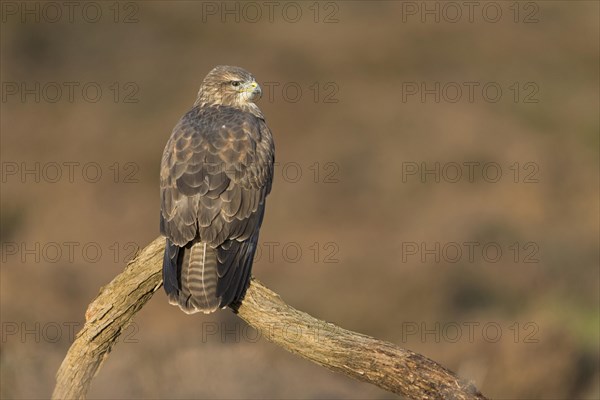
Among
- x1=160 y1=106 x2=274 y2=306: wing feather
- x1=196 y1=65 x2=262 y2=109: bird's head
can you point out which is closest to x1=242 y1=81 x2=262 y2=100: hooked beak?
x1=196 y1=65 x2=262 y2=109: bird's head

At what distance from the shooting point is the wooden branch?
838cm

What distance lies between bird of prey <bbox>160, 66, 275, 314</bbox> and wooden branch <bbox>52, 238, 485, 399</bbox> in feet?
0.73

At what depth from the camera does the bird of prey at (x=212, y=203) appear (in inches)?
364

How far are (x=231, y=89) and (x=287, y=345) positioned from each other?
334 cm

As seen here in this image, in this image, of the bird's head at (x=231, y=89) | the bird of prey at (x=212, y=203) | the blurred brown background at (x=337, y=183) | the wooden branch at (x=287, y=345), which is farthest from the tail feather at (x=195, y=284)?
the blurred brown background at (x=337, y=183)

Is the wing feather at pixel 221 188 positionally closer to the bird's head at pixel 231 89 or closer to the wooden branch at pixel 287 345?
the wooden branch at pixel 287 345

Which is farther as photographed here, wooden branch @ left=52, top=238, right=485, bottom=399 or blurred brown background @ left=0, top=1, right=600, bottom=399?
blurred brown background @ left=0, top=1, right=600, bottom=399

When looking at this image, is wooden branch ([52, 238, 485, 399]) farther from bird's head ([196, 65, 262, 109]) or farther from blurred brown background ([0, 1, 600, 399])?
blurred brown background ([0, 1, 600, 399])

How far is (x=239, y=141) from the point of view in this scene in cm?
1024

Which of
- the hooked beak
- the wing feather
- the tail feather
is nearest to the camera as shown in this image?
the tail feather

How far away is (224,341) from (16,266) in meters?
7.93

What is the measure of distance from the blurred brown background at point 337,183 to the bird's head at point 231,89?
10.8 ft

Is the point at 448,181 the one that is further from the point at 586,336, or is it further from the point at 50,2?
the point at 50,2

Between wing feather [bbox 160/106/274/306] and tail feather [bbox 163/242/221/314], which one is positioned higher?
wing feather [bbox 160/106/274/306]
